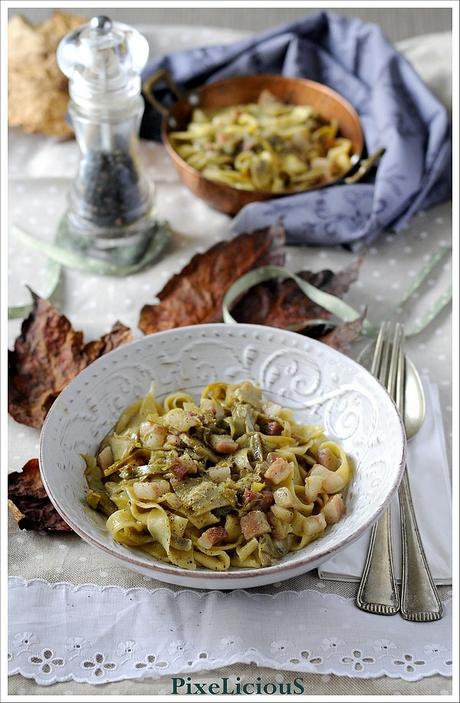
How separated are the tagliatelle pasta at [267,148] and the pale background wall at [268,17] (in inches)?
52.8

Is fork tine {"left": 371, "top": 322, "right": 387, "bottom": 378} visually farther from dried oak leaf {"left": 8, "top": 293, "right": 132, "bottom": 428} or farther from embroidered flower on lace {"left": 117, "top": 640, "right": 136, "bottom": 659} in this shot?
embroidered flower on lace {"left": 117, "top": 640, "right": 136, "bottom": 659}

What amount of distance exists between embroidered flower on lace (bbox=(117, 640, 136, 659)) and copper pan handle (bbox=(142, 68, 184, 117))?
1.81 meters

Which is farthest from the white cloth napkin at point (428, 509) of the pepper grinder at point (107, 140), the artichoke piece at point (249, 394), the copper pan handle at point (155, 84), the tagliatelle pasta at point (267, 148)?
the copper pan handle at point (155, 84)

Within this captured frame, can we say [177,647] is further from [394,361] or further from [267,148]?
[267,148]

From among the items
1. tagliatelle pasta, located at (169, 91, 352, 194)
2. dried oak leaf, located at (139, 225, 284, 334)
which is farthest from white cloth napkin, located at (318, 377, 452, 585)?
tagliatelle pasta, located at (169, 91, 352, 194)

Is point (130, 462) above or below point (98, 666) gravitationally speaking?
above

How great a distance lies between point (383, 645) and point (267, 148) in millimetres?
1638

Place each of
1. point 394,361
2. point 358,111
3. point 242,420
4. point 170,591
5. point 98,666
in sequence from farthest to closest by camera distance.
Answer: point 358,111, point 394,361, point 242,420, point 170,591, point 98,666

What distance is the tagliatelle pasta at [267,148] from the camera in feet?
8.87

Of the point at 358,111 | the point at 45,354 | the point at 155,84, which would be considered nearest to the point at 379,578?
the point at 45,354

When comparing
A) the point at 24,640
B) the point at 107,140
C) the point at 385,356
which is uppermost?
the point at 107,140

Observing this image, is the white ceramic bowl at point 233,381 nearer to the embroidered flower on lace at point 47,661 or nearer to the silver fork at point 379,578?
the silver fork at point 379,578

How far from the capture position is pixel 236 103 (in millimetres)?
3070

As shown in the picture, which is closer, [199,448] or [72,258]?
[199,448]
